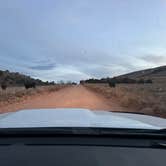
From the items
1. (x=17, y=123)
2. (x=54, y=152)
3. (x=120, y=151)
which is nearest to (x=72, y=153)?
(x=54, y=152)

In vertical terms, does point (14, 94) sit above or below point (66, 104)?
above

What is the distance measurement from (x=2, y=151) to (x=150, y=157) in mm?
917

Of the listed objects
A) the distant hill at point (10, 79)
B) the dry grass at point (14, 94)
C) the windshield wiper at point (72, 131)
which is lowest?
the windshield wiper at point (72, 131)

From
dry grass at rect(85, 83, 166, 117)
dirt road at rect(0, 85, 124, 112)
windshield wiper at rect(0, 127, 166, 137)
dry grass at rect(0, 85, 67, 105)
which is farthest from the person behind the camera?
dry grass at rect(0, 85, 67, 105)

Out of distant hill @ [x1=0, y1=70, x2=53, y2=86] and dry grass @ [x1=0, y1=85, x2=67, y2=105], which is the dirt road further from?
distant hill @ [x1=0, y1=70, x2=53, y2=86]

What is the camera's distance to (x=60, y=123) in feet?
11.0

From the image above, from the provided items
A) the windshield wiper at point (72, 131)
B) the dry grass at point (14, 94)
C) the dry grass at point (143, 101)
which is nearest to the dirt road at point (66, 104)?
the dry grass at point (143, 101)

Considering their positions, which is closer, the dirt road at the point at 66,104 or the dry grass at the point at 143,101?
the dry grass at the point at 143,101

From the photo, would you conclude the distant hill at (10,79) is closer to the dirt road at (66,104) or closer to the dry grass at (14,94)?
the dry grass at (14,94)

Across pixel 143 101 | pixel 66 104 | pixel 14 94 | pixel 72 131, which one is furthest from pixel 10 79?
pixel 72 131

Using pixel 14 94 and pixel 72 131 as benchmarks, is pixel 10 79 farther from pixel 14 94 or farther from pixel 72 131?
pixel 72 131

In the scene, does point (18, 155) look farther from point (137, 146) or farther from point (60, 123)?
point (137, 146)

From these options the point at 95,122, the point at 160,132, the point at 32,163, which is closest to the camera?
the point at 32,163

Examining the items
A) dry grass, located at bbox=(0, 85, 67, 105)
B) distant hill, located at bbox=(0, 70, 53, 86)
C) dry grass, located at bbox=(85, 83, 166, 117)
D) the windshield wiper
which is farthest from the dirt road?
distant hill, located at bbox=(0, 70, 53, 86)
